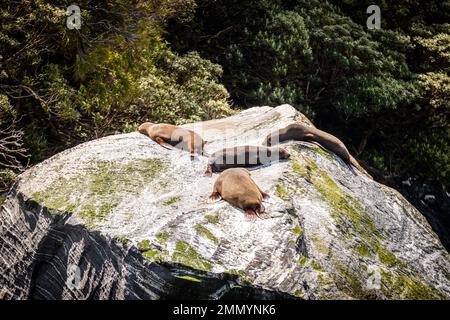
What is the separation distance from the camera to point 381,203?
751 cm

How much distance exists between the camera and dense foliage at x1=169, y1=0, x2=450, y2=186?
1858cm

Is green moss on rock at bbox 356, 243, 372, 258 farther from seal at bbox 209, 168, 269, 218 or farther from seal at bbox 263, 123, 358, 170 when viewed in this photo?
seal at bbox 263, 123, 358, 170

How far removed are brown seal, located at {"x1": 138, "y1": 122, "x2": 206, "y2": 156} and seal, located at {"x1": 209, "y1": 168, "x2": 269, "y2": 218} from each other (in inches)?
44.8

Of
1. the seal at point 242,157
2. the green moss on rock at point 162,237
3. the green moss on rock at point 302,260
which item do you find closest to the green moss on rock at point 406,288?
the green moss on rock at point 302,260

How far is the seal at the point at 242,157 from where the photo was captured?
22.3 ft

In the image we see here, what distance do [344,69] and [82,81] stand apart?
9.84 metres

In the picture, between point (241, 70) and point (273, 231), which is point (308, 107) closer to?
point (241, 70)

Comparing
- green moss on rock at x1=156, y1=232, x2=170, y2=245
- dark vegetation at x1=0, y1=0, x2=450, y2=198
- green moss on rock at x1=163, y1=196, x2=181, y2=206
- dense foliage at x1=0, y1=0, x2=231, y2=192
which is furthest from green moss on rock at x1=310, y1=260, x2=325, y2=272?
dark vegetation at x1=0, y1=0, x2=450, y2=198

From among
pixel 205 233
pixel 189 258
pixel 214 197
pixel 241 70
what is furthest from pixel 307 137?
pixel 241 70

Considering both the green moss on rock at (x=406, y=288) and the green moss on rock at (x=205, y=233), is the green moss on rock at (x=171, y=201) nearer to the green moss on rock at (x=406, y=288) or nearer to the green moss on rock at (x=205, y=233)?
the green moss on rock at (x=205, y=233)

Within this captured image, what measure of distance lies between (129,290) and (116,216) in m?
0.90

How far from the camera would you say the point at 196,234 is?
219 inches

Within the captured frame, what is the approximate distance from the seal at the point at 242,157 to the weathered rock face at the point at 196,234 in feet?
0.46

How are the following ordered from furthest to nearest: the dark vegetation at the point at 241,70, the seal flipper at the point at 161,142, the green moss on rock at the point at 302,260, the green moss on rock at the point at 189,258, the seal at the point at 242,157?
the dark vegetation at the point at 241,70
the seal flipper at the point at 161,142
the seal at the point at 242,157
the green moss on rock at the point at 302,260
the green moss on rock at the point at 189,258
